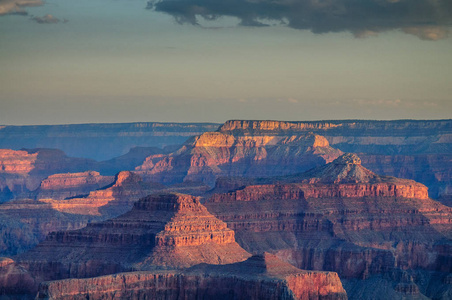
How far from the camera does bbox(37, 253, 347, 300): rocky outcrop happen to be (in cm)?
11431

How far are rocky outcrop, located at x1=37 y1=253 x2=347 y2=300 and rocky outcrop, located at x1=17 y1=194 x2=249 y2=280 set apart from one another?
867 cm

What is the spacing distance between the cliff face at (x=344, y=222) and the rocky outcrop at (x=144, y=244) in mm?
Result: 12299

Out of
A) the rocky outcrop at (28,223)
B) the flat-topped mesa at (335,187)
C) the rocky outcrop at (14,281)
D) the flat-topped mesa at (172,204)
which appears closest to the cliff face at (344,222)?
the flat-topped mesa at (335,187)

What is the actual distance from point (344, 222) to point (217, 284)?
147 feet

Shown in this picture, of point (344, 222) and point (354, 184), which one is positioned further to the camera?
point (354, 184)

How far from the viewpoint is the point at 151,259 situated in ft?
428

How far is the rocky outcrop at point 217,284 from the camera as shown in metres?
114

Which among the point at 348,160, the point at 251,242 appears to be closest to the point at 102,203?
the point at 348,160

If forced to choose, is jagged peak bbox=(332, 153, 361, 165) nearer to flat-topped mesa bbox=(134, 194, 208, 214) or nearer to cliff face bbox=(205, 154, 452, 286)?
cliff face bbox=(205, 154, 452, 286)

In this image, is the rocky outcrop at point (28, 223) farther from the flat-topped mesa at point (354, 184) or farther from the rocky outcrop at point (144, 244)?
the rocky outcrop at point (144, 244)

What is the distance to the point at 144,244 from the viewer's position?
135375 mm

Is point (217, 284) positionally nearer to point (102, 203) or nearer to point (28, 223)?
point (28, 223)

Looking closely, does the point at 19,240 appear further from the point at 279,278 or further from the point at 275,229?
the point at 279,278

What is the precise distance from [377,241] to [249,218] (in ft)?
45.9
